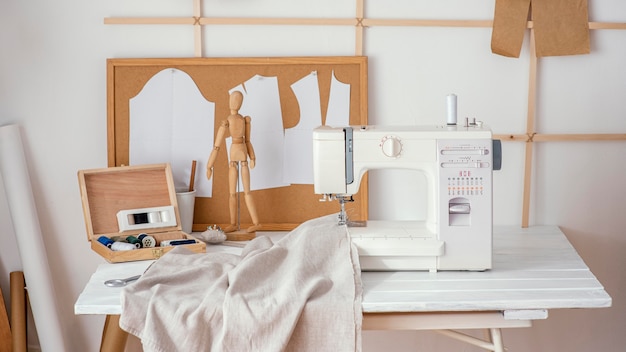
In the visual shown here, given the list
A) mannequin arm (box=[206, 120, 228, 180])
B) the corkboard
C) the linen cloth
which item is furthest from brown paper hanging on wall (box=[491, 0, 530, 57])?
the linen cloth

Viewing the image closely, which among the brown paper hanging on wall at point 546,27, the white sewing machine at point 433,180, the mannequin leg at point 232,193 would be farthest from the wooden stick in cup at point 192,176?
→ the brown paper hanging on wall at point 546,27

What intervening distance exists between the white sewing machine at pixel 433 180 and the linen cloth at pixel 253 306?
0.14m

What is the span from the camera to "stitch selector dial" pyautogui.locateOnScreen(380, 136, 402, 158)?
2180 mm

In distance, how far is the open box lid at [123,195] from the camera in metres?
2.60

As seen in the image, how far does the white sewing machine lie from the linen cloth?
0.14 meters

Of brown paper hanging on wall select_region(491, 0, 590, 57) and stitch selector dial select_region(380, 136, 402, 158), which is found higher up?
brown paper hanging on wall select_region(491, 0, 590, 57)

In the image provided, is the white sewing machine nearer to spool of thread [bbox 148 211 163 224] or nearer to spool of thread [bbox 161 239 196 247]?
spool of thread [bbox 161 239 196 247]

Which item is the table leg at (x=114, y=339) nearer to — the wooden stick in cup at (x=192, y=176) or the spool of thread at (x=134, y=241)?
the spool of thread at (x=134, y=241)

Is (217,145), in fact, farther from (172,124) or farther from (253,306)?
(253,306)

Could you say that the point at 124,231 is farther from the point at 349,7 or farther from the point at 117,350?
the point at 349,7

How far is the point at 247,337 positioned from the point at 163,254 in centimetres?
58

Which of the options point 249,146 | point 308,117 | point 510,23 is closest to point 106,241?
point 249,146

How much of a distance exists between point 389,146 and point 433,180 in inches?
5.8

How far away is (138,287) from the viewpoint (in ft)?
6.60
